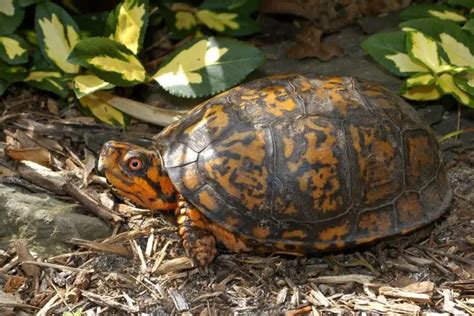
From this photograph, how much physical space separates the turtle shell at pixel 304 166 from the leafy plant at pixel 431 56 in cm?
61

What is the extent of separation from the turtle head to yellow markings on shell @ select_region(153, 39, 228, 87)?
2.44ft

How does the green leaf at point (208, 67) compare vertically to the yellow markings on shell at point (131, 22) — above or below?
below

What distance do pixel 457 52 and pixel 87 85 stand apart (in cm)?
200

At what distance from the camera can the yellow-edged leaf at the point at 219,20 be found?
4.41m

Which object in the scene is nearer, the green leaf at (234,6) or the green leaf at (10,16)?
the green leaf at (10,16)

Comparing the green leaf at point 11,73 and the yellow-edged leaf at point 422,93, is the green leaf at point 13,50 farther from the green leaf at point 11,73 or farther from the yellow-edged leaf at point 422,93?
the yellow-edged leaf at point 422,93

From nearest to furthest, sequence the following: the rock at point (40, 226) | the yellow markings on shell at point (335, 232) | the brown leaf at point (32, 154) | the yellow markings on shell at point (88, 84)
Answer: the yellow markings on shell at point (335, 232), the rock at point (40, 226), the brown leaf at point (32, 154), the yellow markings on shell at point (88, 84)

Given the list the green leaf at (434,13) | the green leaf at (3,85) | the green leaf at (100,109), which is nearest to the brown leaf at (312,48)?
the green leaf at (434,13)

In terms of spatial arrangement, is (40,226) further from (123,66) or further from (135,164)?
(123,66)

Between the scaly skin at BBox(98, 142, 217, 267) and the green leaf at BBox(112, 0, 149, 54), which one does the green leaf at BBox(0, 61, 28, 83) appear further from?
the scaly skin at BBox(98, 142, 217, 267)

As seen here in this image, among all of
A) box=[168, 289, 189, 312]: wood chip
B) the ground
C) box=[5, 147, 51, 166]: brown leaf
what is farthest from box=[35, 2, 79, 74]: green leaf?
box=[168, 289, 189, 312]: wood chip

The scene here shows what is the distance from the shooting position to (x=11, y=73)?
13.2 ft

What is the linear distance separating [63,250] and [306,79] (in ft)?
4.48

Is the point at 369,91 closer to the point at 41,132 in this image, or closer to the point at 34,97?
the point at 41,132
